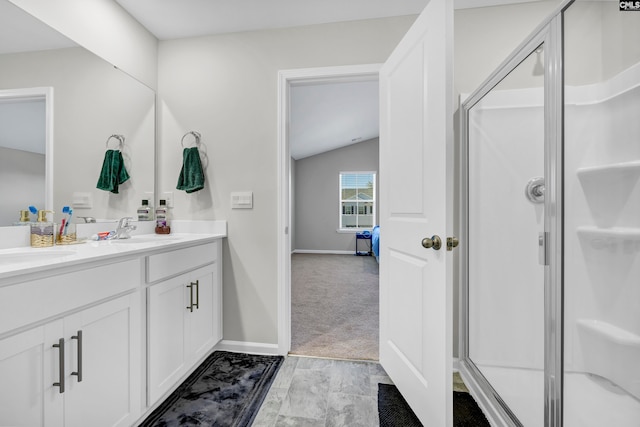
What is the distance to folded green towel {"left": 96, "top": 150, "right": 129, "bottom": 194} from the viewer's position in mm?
1824

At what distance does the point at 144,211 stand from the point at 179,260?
2.34ft

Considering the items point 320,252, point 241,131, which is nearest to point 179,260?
point 241,131

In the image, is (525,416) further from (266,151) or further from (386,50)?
(386,50)

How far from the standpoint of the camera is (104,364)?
1.18 m

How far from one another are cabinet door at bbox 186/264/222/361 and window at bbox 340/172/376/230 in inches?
221

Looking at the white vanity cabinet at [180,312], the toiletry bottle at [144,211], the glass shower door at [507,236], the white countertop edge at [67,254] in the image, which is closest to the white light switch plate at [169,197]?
the toiletry bottle at [144,211]

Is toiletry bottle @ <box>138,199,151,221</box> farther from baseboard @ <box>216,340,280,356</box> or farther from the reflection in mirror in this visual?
baseboard @ <box>216,340,280,356</box>

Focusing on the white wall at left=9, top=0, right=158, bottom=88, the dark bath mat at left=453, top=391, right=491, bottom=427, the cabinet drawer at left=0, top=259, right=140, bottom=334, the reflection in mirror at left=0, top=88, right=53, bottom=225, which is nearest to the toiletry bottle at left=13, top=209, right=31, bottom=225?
the reflection in mirror at left=0, top=88, right=53, bottom=225

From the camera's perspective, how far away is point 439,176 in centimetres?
→ 129

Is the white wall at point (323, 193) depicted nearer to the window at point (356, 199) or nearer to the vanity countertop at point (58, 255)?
the window at point (356, 199)

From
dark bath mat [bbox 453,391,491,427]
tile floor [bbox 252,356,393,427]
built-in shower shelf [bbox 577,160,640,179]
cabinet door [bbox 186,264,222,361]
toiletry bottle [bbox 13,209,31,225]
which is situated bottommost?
dark bath mat [bbox 453,391,491,427]

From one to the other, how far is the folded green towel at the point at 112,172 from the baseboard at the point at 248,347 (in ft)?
4.25

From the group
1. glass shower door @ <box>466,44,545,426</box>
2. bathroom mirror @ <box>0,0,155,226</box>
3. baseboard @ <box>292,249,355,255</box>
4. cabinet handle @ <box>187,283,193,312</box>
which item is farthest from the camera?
baseboard @ <box>292,249,355,255</box>

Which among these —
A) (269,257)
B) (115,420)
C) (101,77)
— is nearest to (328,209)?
(269,257)
